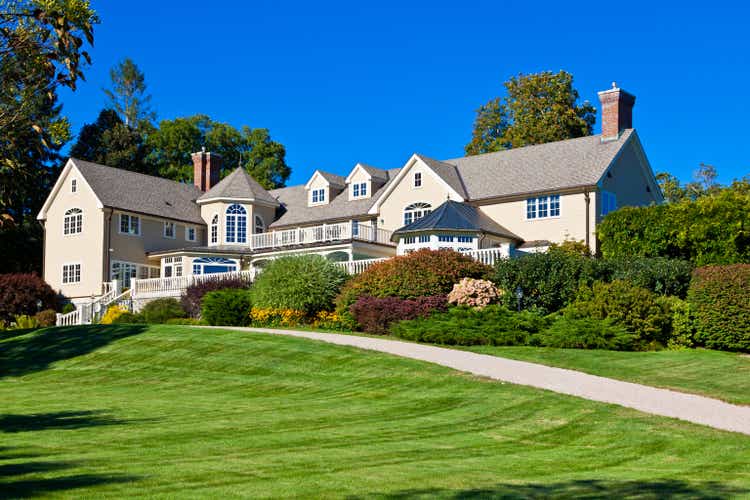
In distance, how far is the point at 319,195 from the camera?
51.4 metres

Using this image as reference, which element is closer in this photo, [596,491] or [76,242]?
[596,491]

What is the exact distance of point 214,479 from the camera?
9.16 m

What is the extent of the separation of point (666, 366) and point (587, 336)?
3445mm

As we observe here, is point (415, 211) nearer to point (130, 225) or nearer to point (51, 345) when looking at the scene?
point (130, 225)

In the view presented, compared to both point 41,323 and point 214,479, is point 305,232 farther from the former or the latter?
point 214,479

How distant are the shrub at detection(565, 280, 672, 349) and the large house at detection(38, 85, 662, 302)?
39.4 feet

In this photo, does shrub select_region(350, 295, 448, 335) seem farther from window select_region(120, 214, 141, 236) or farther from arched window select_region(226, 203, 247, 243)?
window select_region(120, 214, 141, 236)

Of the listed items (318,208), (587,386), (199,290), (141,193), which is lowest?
(587,386)

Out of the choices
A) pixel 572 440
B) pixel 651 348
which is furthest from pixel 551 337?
pixel 572 440

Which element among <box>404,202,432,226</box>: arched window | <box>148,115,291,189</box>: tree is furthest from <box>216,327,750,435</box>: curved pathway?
<box>148,115,291,189</box>: tree

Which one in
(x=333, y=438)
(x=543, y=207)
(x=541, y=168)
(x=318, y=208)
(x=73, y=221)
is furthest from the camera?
(x=318, y=208)

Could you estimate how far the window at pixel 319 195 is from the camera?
168ft

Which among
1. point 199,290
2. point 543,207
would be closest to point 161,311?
point 199,290

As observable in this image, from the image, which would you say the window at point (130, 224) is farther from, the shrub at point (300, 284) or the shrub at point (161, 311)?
the shrub at point (300, 284)
